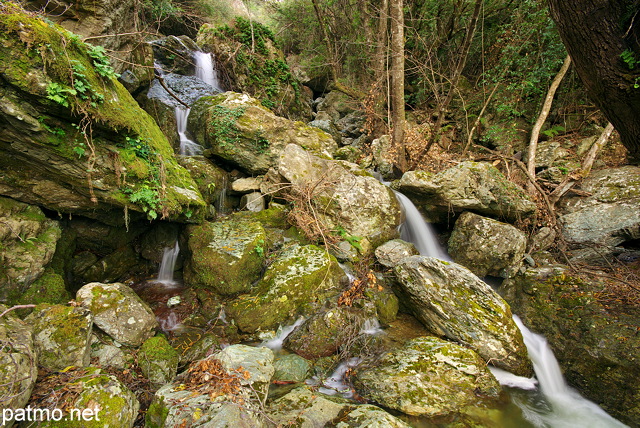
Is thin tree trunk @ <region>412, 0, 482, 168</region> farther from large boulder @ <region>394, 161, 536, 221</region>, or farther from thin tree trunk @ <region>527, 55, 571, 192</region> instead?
thin tree trunk @ <region>527, 55, 571, 192</region>

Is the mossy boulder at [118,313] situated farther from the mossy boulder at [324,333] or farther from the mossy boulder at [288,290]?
the mossy boulder at [324,333]

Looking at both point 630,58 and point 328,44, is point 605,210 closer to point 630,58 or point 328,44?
point 630,58

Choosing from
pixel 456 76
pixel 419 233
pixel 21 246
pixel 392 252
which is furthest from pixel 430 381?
pixel 456 76

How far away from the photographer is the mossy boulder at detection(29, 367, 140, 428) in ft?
7.50

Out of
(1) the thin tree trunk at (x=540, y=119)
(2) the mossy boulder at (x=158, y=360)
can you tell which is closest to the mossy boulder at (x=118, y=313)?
(2) the mossy boulder at (x=158, y=360)

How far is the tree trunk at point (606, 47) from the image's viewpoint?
7.22ft

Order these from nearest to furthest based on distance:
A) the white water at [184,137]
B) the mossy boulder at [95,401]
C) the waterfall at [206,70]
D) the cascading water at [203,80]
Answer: the mossy boulder at [95,401] → the white water at [184,137] → the cascading water at [203,80] → the waterfall at [206,70]

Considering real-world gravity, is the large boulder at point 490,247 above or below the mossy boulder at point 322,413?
above

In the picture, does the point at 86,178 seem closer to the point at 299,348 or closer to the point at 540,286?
the point at 299,348

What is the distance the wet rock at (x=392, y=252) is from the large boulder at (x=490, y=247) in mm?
1123

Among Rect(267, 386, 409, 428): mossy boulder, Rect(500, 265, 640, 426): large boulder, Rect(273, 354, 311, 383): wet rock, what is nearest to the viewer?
Rect(267, 386, 409, 428): mossy boulder

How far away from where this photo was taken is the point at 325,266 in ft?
16.2

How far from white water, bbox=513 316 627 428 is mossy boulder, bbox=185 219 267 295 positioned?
4389mm

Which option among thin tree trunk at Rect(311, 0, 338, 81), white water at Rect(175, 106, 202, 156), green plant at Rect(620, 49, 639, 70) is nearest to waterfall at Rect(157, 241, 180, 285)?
white water at Rect(175, 106, 202, 156)
